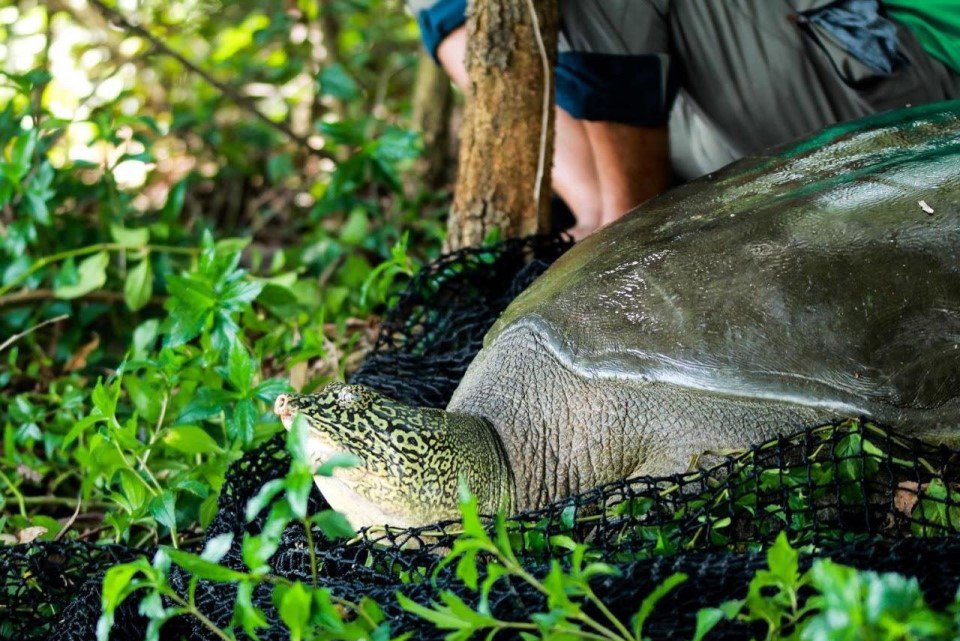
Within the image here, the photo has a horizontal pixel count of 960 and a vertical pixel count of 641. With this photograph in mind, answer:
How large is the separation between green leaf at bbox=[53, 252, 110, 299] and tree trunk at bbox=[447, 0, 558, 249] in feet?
2.88

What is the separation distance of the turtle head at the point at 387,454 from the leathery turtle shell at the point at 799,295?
0.82 ft

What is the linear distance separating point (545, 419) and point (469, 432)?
140 millimetres

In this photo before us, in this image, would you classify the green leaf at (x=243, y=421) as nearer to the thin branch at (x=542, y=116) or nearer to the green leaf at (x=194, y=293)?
the green leaf at (x=194, y=293)

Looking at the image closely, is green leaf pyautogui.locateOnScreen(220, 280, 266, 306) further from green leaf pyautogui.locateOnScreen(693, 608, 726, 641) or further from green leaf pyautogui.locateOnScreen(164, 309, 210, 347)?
green leaf pyautogui.locateOnScreen(693, 608, 726, 641)

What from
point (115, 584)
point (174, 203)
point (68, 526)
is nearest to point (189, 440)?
point (68, 526)

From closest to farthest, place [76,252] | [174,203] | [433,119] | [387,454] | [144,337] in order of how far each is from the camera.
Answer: [387,454], [144,337], [76,252], [174,203], [433,119]

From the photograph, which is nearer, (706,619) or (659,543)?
(706,619)

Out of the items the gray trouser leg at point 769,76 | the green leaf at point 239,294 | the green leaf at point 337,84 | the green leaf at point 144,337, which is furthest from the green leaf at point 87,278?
the gray trouser leg at point 769,76

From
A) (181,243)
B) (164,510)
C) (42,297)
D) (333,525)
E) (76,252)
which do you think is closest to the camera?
(333,525)

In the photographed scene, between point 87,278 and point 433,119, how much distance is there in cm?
160

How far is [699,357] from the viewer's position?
1.64 meters

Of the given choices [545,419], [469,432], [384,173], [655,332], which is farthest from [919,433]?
[384,173]

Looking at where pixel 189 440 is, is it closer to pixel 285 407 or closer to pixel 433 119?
pixel 285 407

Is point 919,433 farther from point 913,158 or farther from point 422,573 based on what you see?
point 422,573
